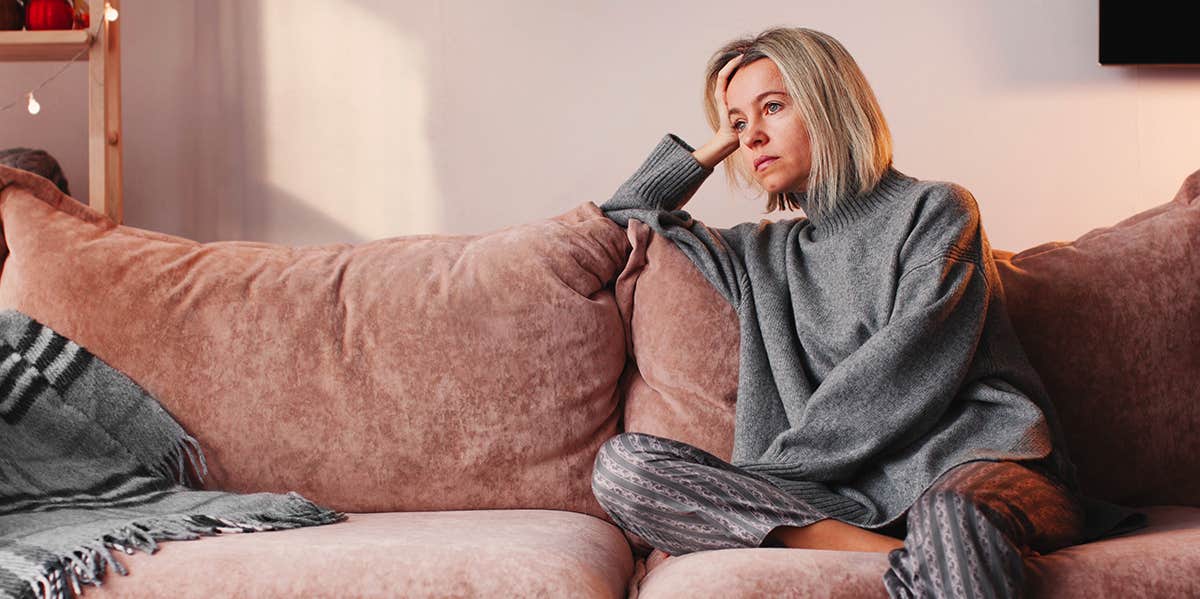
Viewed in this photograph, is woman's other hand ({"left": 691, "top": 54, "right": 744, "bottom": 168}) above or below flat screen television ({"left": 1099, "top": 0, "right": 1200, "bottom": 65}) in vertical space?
below

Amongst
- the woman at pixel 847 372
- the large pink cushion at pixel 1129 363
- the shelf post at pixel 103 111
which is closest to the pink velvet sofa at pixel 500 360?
the large pink cushion at pixel 1129 363

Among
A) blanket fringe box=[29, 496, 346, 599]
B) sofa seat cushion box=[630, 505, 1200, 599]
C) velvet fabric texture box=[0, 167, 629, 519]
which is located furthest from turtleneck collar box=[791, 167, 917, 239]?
blanket fringe box=[29, 496, 346, 599]

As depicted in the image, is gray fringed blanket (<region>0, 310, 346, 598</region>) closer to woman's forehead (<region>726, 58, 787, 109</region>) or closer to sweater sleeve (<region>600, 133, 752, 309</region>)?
sweater sleeve (<region>600, 133, 752, 309</region>)

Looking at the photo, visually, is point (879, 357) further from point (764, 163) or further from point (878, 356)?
point (764, 163)

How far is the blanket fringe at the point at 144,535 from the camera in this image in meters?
1.25

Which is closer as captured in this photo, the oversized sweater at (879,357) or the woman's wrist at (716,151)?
the oversized sweater at (879,357)

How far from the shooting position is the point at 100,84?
6.91ft

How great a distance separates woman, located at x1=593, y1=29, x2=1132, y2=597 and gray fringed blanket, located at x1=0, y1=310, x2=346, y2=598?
1.76 ft

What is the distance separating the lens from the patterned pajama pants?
1140mm

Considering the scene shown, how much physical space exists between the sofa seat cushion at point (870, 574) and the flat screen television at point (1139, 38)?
4.13 feet

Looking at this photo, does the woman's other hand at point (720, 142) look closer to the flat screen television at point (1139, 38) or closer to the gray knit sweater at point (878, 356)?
the gray knit sweater at point (878, 356)

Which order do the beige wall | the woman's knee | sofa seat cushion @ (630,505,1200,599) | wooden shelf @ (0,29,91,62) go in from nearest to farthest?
sofa seat cushion @ (630,505,1200,599)
the woman's knee
wooden shelf @ (0,29,91,62)
the beige wall

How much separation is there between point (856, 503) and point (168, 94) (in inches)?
67.2

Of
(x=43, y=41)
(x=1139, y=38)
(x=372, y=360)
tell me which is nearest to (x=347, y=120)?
(x=43, y=41)
